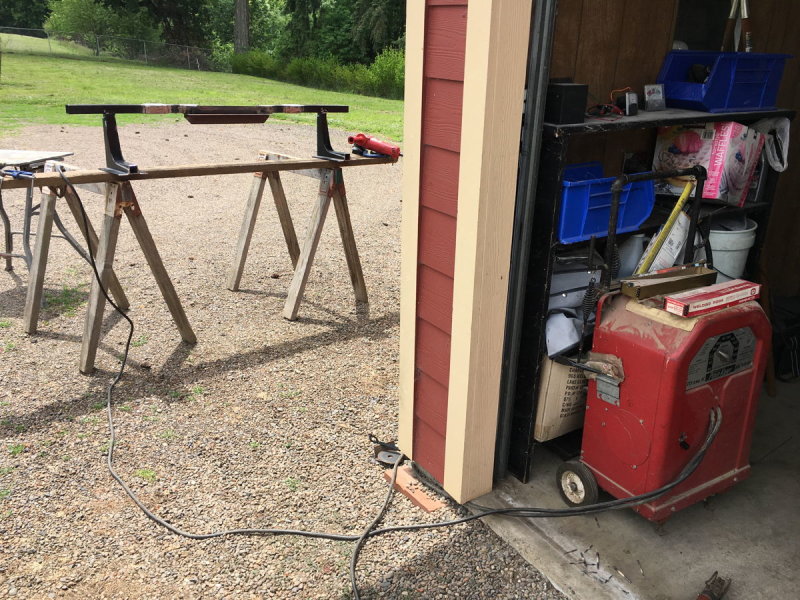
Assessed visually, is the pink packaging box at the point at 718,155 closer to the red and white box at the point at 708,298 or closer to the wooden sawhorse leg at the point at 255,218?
the red and white box at the point at 708,298

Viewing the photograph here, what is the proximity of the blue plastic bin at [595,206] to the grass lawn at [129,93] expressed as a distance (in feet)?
30.1

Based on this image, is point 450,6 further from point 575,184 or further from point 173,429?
point 173,429

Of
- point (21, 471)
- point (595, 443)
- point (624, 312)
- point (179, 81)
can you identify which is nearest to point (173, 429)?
point (21, 471)

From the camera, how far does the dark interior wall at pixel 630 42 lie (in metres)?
2.68

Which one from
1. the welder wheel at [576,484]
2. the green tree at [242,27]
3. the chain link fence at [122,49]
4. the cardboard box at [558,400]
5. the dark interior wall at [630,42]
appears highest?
the green tree at [242,27]

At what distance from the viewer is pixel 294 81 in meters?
26.3

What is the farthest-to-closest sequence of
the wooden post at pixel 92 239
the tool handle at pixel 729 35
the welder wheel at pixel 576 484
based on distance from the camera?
the wooden post at pixel 92 239
the tool handle at pixel 729 35
the welder wheel at pixel 576 484

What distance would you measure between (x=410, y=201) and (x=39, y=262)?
274 centimetres

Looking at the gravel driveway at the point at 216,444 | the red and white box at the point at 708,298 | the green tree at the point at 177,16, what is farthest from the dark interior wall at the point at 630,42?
the green tree at the point at 177,16

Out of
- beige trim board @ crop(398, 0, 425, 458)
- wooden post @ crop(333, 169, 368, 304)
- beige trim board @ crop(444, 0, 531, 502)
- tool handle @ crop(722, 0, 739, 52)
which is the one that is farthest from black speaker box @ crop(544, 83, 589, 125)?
wooden post @ crop(333, 169, 368, 304)

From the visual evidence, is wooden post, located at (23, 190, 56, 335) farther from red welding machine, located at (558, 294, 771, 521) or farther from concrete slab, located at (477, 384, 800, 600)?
red welding machine, located at (558, 294, 771, 521)

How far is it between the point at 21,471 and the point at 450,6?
2603mm

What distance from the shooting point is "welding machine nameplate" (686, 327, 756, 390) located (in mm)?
2256

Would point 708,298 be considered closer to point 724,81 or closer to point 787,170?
point 724,81
